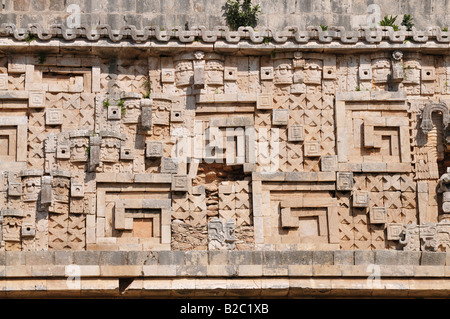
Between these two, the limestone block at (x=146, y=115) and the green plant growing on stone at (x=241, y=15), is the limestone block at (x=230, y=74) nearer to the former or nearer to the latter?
the green plant growing on stone at (x=241, y=15)

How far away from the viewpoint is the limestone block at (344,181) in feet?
73.6

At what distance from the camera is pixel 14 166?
73.1ft

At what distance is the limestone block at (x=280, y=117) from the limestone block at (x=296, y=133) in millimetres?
178

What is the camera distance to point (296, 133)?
22.7 meters

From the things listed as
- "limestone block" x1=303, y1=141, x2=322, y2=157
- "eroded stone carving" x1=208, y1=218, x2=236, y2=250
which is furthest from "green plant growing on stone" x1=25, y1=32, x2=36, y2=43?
"limestone block" x1=303, y1=141, x2=322, y2=157

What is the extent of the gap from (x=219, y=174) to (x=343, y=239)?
106 inches

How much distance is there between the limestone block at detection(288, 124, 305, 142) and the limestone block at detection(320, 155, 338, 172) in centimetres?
57

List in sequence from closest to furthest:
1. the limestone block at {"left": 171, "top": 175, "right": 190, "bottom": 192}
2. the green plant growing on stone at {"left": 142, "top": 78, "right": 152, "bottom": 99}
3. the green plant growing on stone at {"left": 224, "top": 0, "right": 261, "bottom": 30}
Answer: the limestone block at {"left": 171, "top": 175, "right": 190, "bottom": 192}, the green plant growing on stone at {"left": 142, "top": 78, "right": 152, "bottom": 99}, the green plant growing on stone at {"left": 224, "top": 0, "right": 261, "bottom": 30}

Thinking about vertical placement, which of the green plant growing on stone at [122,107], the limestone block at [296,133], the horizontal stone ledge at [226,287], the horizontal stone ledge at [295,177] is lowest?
the horizontal stone ledge at [226,287]

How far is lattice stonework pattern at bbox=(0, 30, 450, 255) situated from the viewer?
22.1 meters

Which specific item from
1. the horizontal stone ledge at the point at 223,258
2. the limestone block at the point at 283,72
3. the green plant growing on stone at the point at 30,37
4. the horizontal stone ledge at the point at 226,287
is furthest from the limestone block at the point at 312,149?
the green plant growing on stone at the point at 30,37

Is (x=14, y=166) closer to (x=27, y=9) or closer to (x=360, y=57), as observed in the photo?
(x=27, y=9)

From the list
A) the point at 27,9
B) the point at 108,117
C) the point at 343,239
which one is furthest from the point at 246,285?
the point at 27,9

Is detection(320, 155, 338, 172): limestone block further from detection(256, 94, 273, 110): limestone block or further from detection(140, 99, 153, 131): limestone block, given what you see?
detection(140, 99, 153, 131): limestone block
